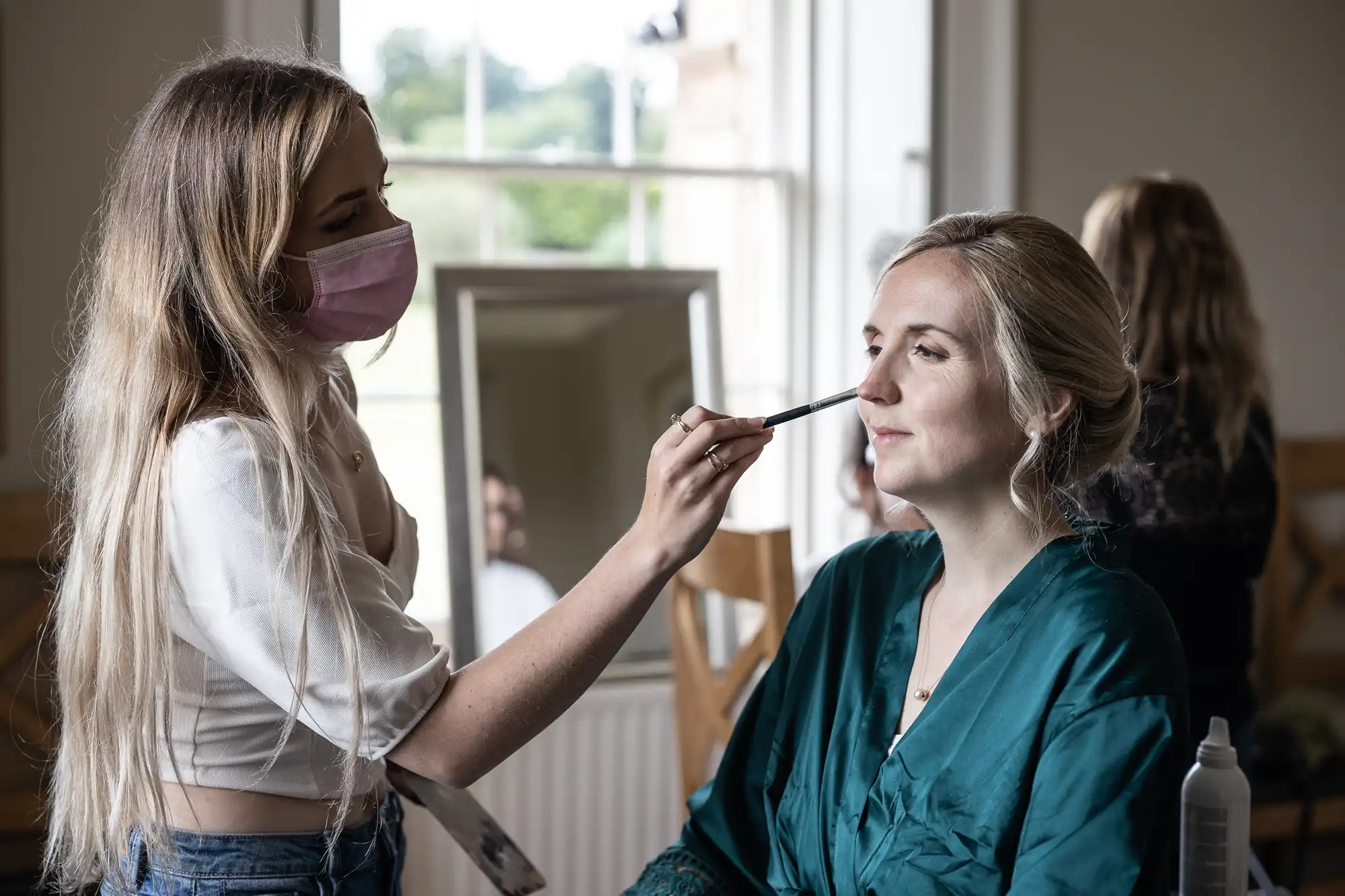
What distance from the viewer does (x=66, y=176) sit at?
1969 millimetres

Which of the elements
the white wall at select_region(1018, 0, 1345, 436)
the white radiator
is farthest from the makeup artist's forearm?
the white wall at select_region(1018, 0, 1345, 436)

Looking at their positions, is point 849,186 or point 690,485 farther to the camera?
point 849,186

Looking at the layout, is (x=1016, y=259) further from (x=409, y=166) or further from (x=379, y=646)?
(x=409, y=166)

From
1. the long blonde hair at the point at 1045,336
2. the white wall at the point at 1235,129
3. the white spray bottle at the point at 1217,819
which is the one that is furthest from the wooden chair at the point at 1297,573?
the white spray bottle at the point at 1217,819

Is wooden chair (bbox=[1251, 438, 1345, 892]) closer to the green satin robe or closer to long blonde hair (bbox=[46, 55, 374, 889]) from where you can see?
the green satin robe

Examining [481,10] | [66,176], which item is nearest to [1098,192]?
[481,10]

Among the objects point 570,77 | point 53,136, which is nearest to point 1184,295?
point 570,77

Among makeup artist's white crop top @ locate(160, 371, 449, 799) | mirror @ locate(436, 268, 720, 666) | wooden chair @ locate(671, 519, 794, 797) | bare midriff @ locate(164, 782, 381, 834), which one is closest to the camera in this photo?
makeup artist's white crop top @ locate(160, 371, 449, 799)

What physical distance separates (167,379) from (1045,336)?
2.57ft

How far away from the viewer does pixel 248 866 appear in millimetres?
1075

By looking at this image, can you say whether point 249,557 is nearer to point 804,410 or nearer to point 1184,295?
point 804,410

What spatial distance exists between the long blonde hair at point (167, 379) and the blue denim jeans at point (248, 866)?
0.02 m

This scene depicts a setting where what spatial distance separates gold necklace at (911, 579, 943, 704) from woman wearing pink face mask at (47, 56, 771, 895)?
0.28 meters

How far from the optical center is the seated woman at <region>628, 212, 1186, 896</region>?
1.01 meters
